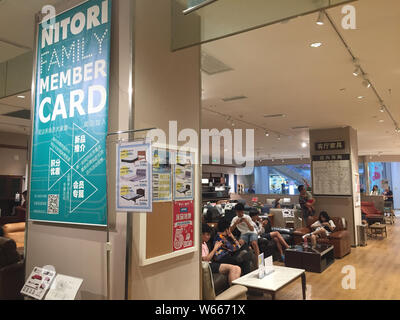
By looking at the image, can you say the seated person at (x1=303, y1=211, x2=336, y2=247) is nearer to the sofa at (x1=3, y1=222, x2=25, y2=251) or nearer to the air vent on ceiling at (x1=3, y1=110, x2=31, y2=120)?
the sofa at (x1=3, y1=222, x2=25, y2=251)

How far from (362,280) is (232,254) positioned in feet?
8.46

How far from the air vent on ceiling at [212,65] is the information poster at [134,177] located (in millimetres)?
2750

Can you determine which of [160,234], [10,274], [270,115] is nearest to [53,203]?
[160,234]

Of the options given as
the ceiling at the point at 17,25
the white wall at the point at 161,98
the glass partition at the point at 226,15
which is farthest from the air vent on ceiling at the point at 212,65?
the ceiling at the point at 17,25

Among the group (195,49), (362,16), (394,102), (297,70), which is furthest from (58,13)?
(394,102)

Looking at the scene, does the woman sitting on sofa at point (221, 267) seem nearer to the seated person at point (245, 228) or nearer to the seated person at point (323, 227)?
the seated person at point (245, 228)

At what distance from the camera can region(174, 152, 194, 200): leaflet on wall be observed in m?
2.35

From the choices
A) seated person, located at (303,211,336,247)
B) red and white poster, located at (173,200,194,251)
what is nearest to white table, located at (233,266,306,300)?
red and white poster, located at (173,200,194,251)

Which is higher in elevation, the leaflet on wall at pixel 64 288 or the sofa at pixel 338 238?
the leaflet on wall at pixel 64 288

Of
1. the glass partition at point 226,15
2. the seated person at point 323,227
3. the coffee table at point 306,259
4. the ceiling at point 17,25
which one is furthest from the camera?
the seated person at point 323,227

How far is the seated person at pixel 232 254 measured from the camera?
493 centimetres

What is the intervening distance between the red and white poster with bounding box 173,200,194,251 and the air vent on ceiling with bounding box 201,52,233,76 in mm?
2570

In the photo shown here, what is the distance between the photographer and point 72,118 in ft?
7.69

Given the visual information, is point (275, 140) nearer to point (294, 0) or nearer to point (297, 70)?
point (297, 70)
